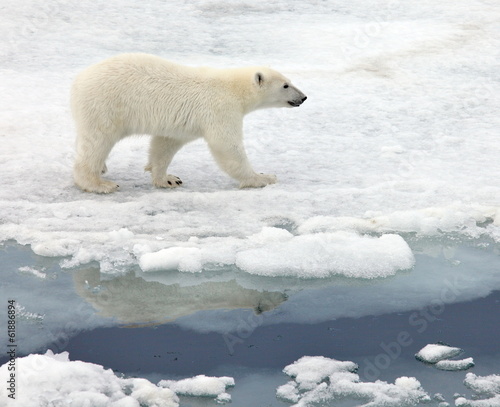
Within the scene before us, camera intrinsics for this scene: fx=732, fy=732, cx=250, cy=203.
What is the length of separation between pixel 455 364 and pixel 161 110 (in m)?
3.00

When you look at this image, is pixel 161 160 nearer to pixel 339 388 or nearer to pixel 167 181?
pixel 167 181

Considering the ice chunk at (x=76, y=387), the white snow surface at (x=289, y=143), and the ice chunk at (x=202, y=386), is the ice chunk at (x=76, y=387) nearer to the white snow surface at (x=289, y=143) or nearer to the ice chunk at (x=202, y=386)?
the ice chunk at (x=202, y=386)

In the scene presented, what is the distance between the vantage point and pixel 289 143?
684 cm

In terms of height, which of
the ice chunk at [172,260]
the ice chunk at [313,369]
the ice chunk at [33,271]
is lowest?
the ice chunk at [313,369]

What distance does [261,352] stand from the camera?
3619 mm

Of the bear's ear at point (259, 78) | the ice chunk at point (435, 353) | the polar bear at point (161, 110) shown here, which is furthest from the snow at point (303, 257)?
the bear's ear at point (259, 78)

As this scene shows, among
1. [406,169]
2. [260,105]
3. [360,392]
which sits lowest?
[360,392]

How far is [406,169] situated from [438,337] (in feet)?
8.64

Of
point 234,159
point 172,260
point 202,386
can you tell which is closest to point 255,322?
point 202,386

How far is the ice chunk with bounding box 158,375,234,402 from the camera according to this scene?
10.8 ft

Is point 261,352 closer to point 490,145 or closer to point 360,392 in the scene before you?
point 360,392

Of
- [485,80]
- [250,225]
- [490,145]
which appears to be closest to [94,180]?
[250,225]

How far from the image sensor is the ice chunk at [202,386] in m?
3.28

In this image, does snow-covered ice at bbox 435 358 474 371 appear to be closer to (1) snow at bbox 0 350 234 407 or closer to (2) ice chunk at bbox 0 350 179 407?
(1) snow at bbox 0 350 234 407
